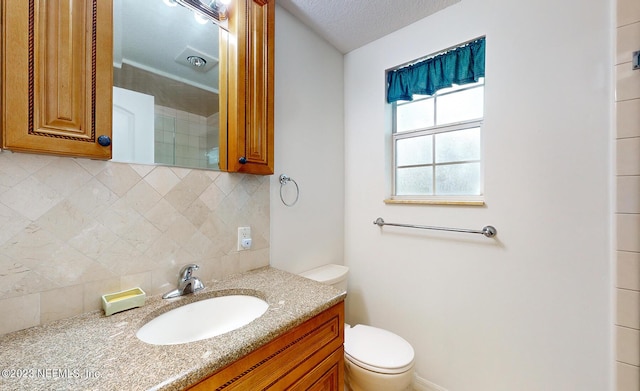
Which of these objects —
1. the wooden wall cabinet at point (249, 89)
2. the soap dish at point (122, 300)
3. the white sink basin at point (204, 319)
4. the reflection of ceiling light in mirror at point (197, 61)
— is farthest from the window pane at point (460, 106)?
the soap dish at point (122, 300)

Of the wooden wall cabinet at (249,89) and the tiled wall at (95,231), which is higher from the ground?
the wooden wall cabinet at (249,89)

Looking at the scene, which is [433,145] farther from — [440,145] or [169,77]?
[169,77]

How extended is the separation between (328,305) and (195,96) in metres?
1.16

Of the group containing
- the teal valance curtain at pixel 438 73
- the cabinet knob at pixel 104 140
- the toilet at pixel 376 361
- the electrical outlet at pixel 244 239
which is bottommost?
the toilet at pixel 376 361

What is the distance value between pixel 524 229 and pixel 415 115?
0.99 metres

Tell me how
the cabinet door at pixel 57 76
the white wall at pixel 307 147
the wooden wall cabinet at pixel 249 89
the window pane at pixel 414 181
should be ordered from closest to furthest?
the cabinet door at pixel 57 76 → the wooden wall cabinet at pixel 249 89 → the white wall at pixel 307 147 → the window pane at pixel 414 181

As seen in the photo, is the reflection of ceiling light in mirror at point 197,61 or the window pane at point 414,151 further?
the window pane at point 414,151

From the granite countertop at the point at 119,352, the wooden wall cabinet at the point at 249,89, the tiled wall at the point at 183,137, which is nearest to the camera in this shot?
the granite countertop at the point at 119,352

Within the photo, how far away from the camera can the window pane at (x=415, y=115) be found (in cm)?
171

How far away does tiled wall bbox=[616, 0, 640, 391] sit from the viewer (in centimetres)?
98

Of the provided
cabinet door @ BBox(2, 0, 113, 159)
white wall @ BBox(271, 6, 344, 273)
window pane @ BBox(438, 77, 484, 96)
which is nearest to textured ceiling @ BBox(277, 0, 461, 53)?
white wall @ BBox(271, 6, 344, 273)

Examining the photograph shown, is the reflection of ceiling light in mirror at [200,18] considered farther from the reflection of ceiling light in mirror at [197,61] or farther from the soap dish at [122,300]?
the soap dish at [122,300]

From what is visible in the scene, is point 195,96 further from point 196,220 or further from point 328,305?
point 328,305

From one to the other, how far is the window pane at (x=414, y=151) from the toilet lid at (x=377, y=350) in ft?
3.84
